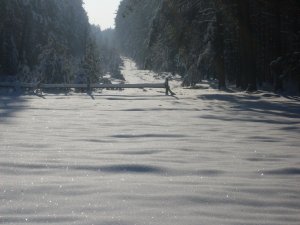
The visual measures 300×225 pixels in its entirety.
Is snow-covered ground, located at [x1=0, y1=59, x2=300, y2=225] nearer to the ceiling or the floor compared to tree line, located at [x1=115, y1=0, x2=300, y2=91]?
nearer to the floor

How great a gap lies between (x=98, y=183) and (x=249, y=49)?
17117 mm

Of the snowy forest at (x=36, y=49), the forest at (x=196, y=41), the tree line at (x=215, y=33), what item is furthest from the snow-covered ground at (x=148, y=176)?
the snowy forest at (x=36, y=49)

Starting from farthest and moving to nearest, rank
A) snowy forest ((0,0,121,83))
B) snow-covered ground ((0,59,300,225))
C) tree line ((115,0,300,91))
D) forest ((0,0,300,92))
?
1. snowy forest ((0,0,121,83))
2. forest ((0,0,300,92))
3. tree line ((115,0,300,91))
4. snow-covered ground ((0,59,300,225))

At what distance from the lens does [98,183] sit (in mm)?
3654

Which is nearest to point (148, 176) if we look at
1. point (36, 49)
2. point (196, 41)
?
point (196, 41)

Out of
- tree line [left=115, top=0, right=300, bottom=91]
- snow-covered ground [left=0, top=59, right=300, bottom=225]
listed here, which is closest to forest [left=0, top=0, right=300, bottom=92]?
tree line [left=115, top=0, right=300, bottom=91]

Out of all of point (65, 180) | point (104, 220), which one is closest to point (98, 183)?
point (65, 180)

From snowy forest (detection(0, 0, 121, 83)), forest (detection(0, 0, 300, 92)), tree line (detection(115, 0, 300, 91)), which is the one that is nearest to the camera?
tree line (detection(115, 0, 300, 91))

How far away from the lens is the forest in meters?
20.3

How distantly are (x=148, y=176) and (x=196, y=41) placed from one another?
67.2 feet

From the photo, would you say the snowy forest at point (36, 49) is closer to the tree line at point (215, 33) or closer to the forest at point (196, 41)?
the forest at point (196, 41)

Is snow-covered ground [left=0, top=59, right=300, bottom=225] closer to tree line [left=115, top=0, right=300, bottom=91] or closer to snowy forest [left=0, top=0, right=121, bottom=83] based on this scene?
tree line [left=115, top=0, right=300, bottom=91]

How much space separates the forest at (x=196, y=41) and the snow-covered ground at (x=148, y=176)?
1356 cm

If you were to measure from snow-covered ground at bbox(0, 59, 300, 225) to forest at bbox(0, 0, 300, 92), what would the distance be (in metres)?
13.6
